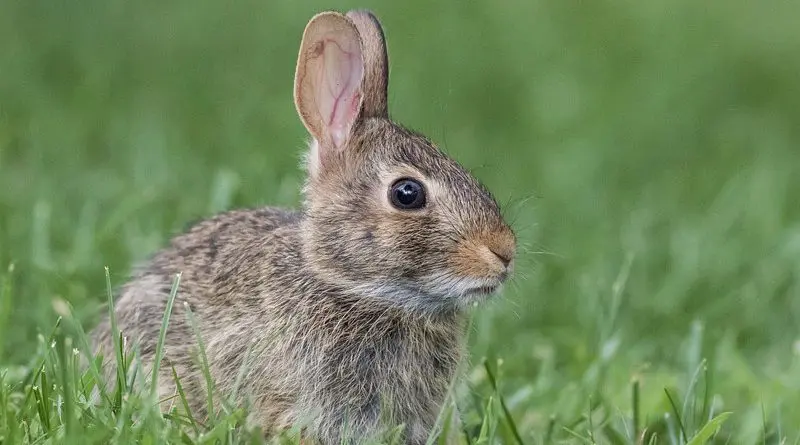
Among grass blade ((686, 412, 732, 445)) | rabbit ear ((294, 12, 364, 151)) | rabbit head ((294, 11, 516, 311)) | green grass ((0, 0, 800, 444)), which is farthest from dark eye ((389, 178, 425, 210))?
grass blade ((686, 412, 732, 445))

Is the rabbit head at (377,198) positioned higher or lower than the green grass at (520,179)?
higher

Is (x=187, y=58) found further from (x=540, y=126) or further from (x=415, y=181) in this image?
(x=415, y=181)

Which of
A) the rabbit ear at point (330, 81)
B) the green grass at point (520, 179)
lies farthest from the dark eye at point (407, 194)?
the green grass at point (520, 179)

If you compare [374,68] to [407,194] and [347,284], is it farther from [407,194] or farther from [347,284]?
[347,284]

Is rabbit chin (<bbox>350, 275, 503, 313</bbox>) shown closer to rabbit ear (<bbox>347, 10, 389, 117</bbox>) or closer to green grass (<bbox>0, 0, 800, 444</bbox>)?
green grass (<bbox>0, 0, 800, 444</bbox>)

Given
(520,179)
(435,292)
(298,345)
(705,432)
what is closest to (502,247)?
(435,292)

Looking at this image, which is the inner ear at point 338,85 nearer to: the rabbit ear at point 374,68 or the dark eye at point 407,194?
the rabbit ear at point 374,68

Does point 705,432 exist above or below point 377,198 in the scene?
below
